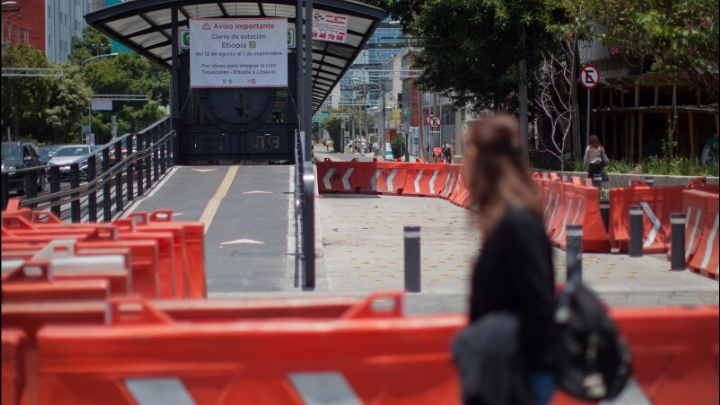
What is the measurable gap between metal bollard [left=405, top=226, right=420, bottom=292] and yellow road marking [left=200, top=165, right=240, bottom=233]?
207 inches

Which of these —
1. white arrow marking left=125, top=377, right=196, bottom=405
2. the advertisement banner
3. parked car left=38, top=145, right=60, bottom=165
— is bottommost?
white arrow marking left=125, top=377, right=196, bottom=405

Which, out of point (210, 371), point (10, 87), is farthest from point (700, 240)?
point (10, 87)

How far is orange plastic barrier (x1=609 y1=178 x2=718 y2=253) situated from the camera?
50.7 feet

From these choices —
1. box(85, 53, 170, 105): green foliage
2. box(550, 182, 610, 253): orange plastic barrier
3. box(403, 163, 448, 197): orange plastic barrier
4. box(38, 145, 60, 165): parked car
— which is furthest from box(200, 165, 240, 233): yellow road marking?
box(85, 53, 170, 105): green foliage

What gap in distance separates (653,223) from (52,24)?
68.7m

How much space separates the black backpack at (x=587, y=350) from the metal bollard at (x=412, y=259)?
7868 millimetres

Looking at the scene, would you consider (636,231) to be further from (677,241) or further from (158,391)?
(158,391)

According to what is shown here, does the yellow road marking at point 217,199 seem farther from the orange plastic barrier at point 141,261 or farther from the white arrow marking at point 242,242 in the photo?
the orange plastic barrier at point 141,261

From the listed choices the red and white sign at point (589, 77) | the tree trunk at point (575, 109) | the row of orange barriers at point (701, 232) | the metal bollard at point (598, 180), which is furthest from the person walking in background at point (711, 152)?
the row of orange barriers at point (701, 232)

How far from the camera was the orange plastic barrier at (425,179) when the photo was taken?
29484 mm

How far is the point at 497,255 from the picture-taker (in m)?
3.58

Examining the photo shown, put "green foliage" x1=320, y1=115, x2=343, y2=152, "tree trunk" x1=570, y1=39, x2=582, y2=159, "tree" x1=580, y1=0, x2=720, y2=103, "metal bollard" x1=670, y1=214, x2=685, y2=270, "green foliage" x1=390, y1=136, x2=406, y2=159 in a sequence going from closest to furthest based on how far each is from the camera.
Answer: "metal bollard" x1=670, y1=214, x2=685, y2=270, "tree" x1=580, y1=0, x2=720, y2=103, "tree trunk" x1=570, y1=39, x2=582, y2=159, "green foliage" x1=390, y1=136, x2=406, y2=159, "green foliage" x1=320, y1=115, x2=343, y2=152

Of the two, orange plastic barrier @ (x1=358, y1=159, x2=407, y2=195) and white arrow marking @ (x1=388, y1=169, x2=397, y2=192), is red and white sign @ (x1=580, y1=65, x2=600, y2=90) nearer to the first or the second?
orange plastic barrier @ (x1=358, y1=159, x2=407, y2=195)

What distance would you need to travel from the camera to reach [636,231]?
14.7m
